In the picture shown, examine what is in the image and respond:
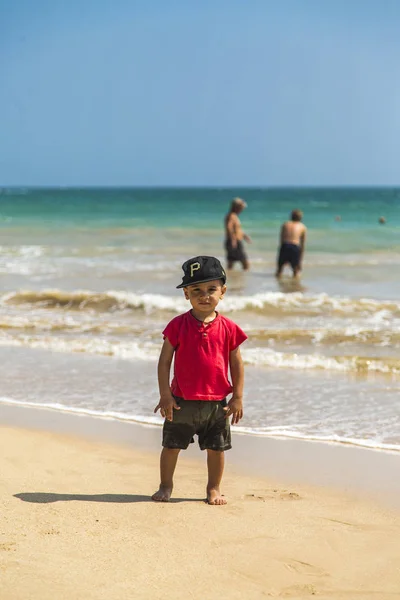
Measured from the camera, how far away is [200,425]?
4.23 metres

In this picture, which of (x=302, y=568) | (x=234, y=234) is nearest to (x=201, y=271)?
(x=302, y=568)

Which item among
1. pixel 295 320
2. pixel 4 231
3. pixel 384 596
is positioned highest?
pixel 4 231

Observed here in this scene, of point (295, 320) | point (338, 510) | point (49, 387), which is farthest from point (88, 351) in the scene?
point (338, 510)

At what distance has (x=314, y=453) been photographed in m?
5.20

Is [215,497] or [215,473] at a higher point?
[215,473]

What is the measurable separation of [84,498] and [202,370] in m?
0.88

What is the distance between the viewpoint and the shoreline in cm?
464

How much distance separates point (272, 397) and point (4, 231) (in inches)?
1047

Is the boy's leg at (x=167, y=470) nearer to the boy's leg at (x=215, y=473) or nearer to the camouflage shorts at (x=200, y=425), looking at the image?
the camouflage shorts at (x=200, y=425)

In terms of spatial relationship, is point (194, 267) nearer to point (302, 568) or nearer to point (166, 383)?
point (166, 383)

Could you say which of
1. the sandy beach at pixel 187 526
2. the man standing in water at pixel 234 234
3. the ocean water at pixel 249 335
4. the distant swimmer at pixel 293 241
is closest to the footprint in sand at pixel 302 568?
the sandy beach at pixel 187 526

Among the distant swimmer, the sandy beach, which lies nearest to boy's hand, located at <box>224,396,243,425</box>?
the sandy beach

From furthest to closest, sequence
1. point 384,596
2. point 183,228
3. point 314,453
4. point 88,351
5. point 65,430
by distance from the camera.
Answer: point 183,228 < point 88,351 < point 65,430 < point 314,453 < point 384,596

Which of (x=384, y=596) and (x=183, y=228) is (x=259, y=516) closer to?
(x=384, y=596)
